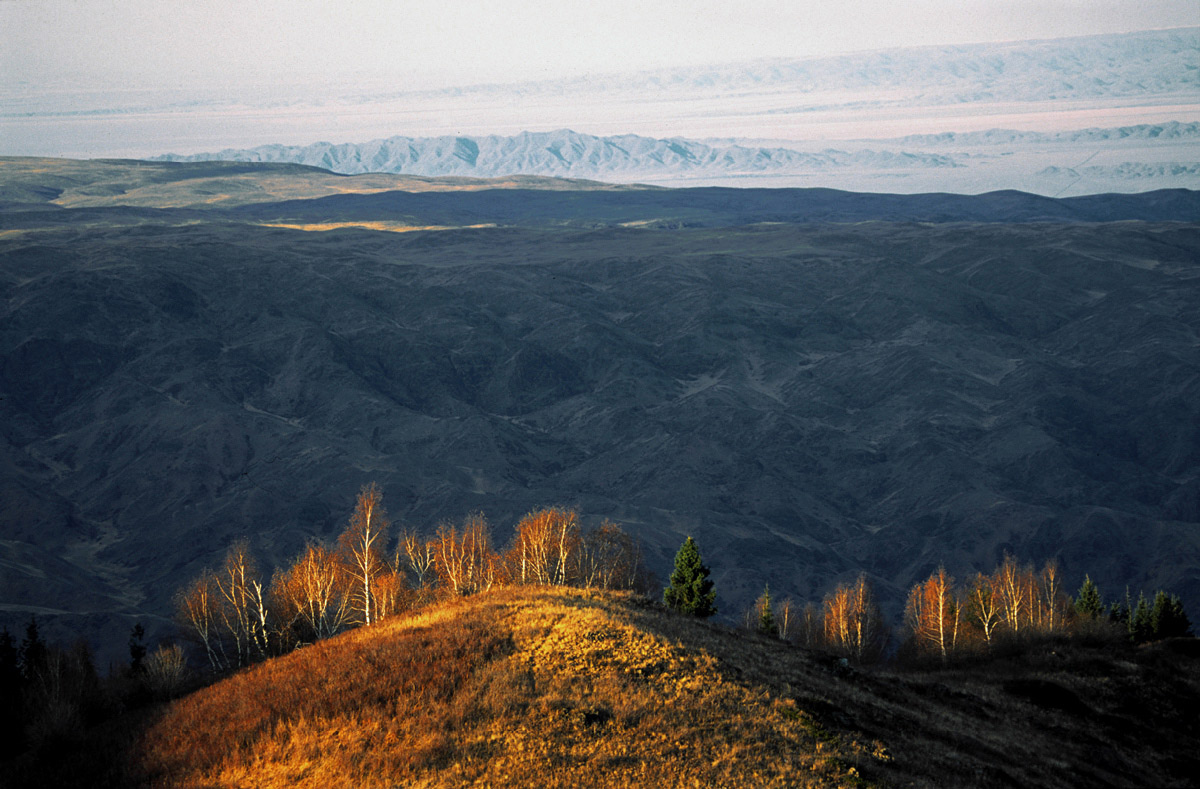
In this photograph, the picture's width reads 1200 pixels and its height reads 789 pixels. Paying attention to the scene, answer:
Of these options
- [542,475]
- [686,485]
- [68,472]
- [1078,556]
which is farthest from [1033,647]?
[68,472]

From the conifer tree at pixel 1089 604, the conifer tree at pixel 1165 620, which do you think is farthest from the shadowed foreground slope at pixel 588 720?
the conifer tree at pixel 1089 604

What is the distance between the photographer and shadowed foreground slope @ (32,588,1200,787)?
2495 cm

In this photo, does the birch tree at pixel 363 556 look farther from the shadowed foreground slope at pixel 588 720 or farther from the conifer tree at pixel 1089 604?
the conifer tree at pixel 1089 604

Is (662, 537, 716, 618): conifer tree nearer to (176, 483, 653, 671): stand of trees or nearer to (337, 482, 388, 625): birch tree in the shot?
(176, 483, 653, 671): stand of trees

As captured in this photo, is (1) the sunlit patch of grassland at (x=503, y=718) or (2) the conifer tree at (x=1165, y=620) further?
(2) the conifer tree at (x=1165, y=620)

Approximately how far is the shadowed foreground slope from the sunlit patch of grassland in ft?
0.21

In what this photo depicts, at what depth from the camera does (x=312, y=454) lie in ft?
611

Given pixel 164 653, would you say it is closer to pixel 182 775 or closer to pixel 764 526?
pixel 182 775

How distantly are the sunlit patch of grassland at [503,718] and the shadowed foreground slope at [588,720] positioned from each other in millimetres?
64

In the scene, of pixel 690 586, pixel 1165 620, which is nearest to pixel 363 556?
pixel 690 586

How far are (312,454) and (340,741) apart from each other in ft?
551

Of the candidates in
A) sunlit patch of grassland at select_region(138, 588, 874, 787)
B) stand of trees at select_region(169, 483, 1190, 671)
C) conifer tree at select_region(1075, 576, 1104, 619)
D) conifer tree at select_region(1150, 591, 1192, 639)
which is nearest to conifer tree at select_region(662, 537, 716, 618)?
stand of trees at select_region(169, 483, 1190, 671)

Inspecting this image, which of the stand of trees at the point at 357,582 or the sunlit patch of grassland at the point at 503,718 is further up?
the sunlit patch of grassland at the point at 503,718

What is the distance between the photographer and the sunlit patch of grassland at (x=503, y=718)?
24.6 metres
